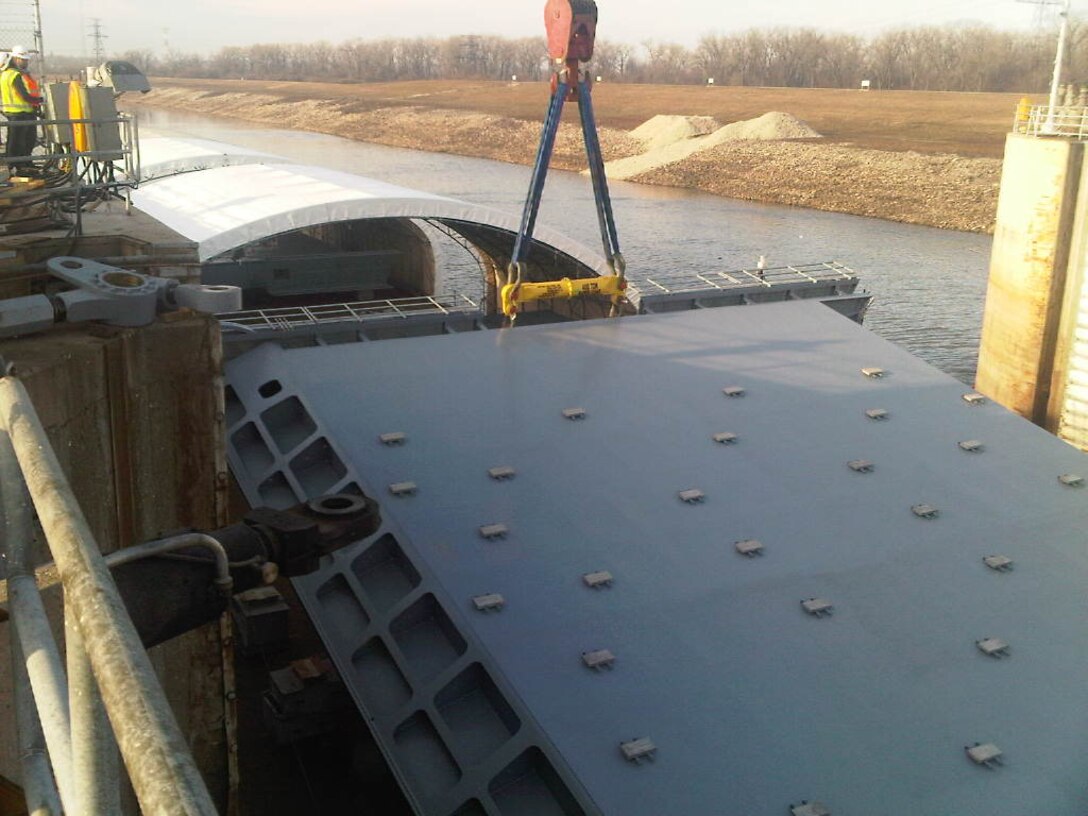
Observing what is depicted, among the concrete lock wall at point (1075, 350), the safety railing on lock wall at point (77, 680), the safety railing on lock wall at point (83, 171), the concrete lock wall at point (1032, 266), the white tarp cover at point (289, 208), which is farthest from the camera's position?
the concrete lock wall at point (1032, 266)

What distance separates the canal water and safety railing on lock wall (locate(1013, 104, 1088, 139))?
20.8 feet

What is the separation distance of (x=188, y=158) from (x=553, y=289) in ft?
69.2

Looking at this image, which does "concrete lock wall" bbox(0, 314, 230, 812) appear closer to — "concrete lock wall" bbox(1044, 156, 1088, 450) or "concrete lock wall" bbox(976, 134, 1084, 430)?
"concrete lock wall" bbox(1044, 156, 1088, 450)

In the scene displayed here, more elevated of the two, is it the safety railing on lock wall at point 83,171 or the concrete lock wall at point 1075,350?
the safety railing on lock wall at point 83,171

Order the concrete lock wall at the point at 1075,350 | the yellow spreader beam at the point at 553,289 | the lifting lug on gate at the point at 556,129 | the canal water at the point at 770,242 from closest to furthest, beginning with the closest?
the lifting lug on gate at the point at 556,129, the yellow spreader beam at the point at 553,289, the concrete lock wall at the point at 1075,350, the canal water at the point at 770,242

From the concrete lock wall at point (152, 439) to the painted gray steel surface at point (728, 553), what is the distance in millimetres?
2334

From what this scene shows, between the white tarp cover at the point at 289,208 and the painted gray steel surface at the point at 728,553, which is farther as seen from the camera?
the white tarp cover at the point at 289,208

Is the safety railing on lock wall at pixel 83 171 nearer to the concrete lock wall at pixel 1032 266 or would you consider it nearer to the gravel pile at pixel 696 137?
the concrete lock wall at pixel 1032 266

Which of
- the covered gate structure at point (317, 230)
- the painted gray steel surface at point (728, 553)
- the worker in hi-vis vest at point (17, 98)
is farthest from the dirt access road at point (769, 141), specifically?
the worker in hi-vis vest at point (17, 98)

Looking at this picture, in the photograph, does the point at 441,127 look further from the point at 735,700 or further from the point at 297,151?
the point at 735,700

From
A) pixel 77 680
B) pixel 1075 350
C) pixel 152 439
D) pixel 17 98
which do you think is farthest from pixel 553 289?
pixel 77 680

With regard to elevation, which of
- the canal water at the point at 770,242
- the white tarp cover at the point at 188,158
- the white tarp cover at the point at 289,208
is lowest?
the canal water at the point at 770,242

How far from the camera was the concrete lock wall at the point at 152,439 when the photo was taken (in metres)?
5.96

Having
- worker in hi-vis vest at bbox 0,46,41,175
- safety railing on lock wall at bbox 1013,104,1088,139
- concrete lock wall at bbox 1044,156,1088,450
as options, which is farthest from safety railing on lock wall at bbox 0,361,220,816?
safety railing on lock wall at bbox 1013,104,1088,139
